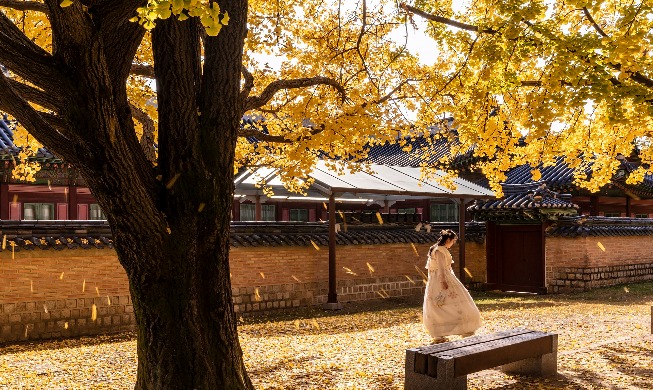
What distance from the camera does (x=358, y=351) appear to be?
938 cm

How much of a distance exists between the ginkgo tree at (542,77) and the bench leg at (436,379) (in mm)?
3321

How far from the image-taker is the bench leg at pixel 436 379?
593cm

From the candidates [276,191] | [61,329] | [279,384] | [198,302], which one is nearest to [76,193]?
[276,191]

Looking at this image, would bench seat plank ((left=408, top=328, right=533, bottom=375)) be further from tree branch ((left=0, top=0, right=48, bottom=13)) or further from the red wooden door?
the red wooden door

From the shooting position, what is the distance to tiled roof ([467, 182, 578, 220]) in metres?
18.3

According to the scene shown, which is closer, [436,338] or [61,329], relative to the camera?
[436,338]

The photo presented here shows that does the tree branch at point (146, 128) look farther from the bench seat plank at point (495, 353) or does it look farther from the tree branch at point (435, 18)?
the bench seat plank at point (495, 353)

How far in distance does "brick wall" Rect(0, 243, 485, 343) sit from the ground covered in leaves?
0.51 m

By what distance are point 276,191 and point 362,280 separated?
153 inches

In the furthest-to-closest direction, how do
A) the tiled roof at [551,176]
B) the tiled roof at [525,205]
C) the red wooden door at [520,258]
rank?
the tiled roof at [551,176], the red wooden door at [520,258], the tiled roof at [525,205]

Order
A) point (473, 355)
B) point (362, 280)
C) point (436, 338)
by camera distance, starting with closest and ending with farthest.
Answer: point (473, 355)
point (436, 338)
point (362, 280)

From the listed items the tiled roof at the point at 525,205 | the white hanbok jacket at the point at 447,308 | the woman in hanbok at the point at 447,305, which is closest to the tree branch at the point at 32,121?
the woman in hanbok at the point at 447,305

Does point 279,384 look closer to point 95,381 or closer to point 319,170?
point 95,381

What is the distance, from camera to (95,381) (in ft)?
25.1
